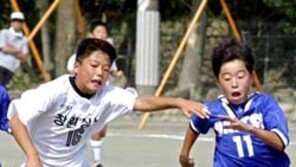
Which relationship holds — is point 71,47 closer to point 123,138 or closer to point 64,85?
point 123,138

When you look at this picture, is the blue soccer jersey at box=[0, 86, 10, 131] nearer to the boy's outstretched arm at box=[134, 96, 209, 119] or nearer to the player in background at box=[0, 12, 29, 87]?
the boy's outstretched arm at box=[134, 96, 209, 119]

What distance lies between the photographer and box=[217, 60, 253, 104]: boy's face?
5.28 metres

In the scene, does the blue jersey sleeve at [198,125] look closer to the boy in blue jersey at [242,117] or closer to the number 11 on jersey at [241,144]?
the boy in blue jersey at [242,117]

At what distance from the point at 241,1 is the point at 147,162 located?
1704 centimetres

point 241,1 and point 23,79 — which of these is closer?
point 23,79

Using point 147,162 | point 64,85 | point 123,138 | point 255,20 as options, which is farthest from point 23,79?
point 64,85

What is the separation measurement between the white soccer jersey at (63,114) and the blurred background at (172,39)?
1046 centimetres

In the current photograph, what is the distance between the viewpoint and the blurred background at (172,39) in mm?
17094

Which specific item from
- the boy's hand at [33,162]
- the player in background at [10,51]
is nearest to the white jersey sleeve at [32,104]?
the boy's hand at [33,162]

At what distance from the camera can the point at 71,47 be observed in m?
20.0

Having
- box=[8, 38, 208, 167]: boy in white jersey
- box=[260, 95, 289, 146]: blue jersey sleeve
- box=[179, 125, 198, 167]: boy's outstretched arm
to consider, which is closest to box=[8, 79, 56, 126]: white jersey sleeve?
box=[8, 38, 208, 167]: boy in white jersey

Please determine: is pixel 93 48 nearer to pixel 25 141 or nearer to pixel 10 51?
pixel 25 141

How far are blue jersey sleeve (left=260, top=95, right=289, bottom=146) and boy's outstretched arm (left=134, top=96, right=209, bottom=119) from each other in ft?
1.11

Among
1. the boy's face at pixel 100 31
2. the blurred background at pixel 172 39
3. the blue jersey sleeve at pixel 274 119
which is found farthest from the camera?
the blurred background at pixel 172 39
